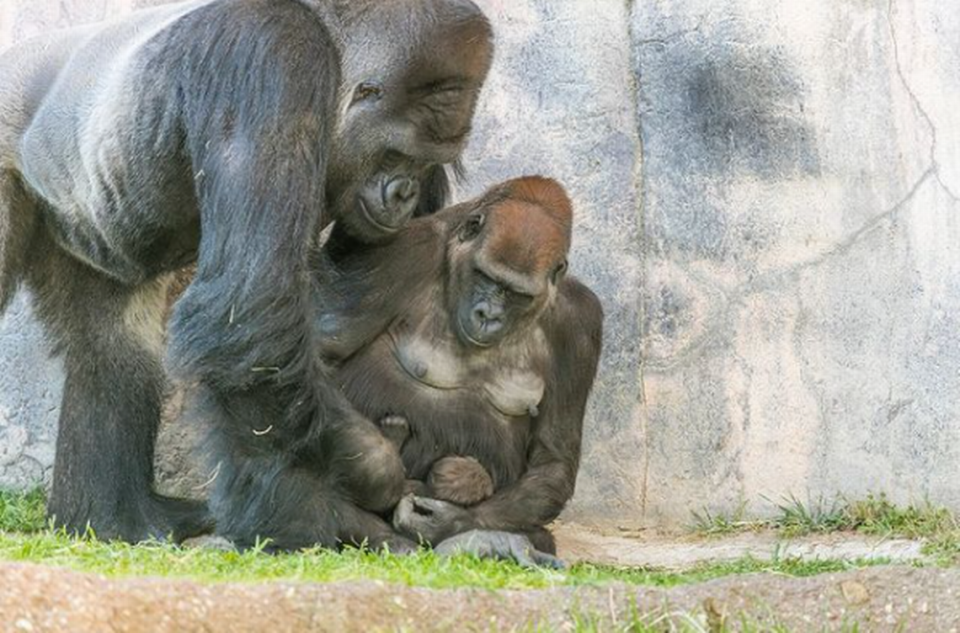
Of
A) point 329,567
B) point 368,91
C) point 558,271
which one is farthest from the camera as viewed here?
point 558,271

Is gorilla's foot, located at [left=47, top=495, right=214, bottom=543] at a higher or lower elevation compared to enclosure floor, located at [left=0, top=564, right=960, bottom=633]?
lower

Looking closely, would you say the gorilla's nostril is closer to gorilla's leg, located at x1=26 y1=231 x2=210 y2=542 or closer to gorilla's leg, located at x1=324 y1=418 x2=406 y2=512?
gorilla's leg, located at x1=324 y1=418 x2=406 y2=512

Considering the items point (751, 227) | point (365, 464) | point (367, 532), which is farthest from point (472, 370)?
point (751, 227)

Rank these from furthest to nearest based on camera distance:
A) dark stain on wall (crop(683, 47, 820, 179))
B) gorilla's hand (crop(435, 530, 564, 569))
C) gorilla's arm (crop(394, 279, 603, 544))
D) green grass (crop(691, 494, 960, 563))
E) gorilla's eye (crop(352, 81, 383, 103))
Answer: dark stain on wall (crop(683, 47, 820, 179)), green grass (crop(691, 494, 960, 563)), gorilla's arm (crop(394, 279, 603, 544)), gorilla's eye (crop(352, 81, 383, 103)), gorilla's hand (crop(435, 530, 564, 569))

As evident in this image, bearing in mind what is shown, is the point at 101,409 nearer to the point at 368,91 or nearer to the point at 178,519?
the point at 178,519

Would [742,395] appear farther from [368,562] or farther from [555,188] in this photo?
[368,562]

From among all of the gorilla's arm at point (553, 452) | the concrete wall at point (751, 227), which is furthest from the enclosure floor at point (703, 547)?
the gorilla's arm at point (553, 452)

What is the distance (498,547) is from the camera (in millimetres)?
4777

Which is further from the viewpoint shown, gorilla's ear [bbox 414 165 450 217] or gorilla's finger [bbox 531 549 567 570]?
gorilla's ear [bbox 414 165 450 217]

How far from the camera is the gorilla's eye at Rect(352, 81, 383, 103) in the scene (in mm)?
4879

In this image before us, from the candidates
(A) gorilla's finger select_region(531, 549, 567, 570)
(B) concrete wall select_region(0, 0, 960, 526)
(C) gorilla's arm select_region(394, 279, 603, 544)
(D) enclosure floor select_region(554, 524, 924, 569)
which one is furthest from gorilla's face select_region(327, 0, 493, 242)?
(D) enclosure floor select_region(554, 524, 924, 569)

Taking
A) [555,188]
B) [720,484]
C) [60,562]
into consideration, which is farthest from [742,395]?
[60,562]

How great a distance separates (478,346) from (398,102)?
0.79 meters

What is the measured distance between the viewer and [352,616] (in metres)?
3.43
